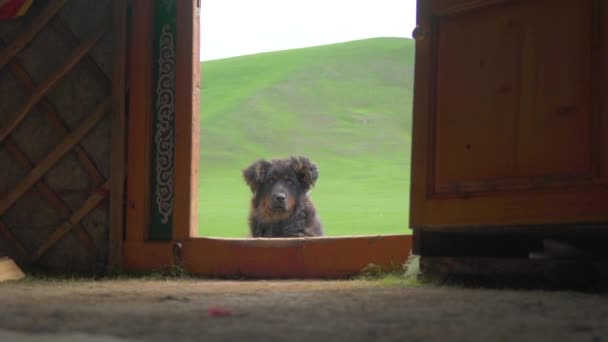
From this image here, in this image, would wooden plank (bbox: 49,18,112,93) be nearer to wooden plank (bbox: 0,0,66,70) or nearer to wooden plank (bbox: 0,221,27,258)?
wooden plank (bbox: 0,0,66,70)

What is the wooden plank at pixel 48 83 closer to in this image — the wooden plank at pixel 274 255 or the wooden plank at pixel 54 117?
the wooden plank at pixel 54 117

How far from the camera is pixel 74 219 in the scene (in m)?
5.79

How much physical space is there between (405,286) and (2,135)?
3.16 m

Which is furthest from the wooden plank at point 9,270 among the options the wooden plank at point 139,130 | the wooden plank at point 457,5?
the wooden plank at point 457,5

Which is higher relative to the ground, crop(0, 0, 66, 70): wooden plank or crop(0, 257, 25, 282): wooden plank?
crop(0, 0, 66, 70): wooden plank

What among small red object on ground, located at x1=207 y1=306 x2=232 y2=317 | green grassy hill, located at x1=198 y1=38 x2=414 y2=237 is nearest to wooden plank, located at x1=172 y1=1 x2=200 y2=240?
small red object on ground, located at x1=207 y1=306 x2=232 y2=317

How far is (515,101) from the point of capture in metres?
3.72

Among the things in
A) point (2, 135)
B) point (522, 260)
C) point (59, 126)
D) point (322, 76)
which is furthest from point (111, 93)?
point (322, 76)

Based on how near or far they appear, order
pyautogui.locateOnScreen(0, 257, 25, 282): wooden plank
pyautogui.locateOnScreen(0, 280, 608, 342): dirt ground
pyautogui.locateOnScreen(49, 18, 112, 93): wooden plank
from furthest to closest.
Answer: pyautogui.locateOnScreen(49, 18, 112, 93): wooden plank
pyautogui.locateOnScreen(0, 257, 25, 282): wooden plank
pyautogui.locateOnScreen(0, 280, 608, 342): dirt ground

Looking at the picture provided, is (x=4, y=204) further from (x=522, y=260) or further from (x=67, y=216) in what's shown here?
(x=522, y=260)

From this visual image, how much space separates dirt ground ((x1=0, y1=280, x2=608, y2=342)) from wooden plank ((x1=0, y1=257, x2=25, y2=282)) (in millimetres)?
2025

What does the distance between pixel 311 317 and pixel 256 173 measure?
484cm

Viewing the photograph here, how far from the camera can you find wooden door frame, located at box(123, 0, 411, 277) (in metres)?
5.59

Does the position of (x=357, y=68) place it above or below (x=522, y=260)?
above
